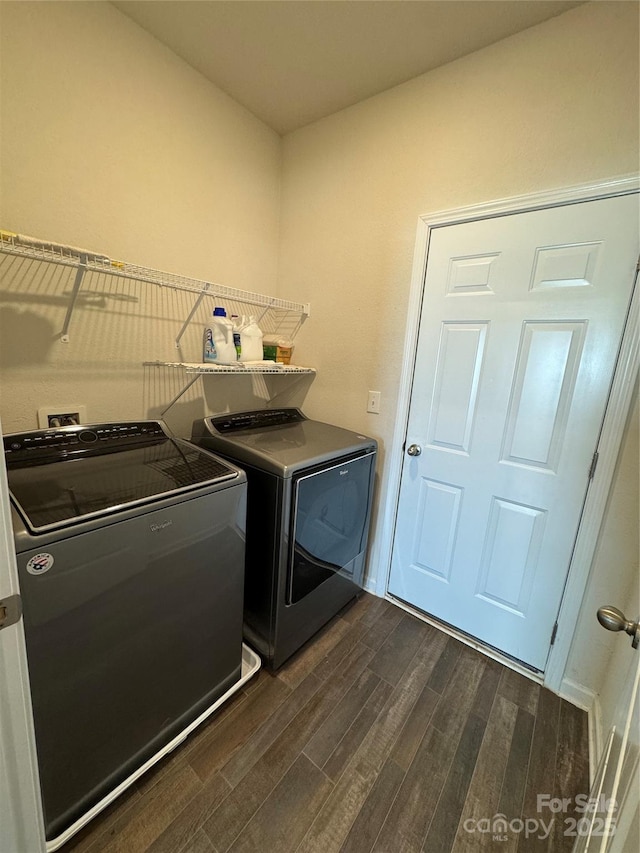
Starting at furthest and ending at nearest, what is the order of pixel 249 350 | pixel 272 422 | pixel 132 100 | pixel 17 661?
pixel 272 422
pixel 249 350
pixel 132 100
pixel 17 661

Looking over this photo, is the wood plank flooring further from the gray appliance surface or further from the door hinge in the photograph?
the door hinge

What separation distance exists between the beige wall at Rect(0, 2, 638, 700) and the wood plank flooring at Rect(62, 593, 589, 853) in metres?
0.42

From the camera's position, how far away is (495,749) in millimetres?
1305

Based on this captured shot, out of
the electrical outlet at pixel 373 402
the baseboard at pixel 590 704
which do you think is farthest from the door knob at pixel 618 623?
the electrical outlet at pixel 373 402

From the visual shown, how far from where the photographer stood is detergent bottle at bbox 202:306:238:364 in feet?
5.52

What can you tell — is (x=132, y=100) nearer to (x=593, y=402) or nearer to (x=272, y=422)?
(x=272, y=422)

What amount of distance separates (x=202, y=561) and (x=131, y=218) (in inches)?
58.2

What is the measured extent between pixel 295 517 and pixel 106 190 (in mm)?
1561

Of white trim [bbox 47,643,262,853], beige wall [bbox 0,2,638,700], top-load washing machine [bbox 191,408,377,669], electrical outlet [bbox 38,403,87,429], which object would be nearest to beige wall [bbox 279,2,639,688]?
beige wall [bbox 0,2,638,700]

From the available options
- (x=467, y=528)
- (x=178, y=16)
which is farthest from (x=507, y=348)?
(x=178, y=16)

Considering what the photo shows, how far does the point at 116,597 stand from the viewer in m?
0.98

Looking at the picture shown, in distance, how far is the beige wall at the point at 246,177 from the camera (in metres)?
1.25

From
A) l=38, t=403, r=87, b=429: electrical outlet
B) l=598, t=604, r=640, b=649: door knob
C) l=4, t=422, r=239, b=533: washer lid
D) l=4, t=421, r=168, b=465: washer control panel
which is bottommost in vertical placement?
l=598, t=604, r=640, b=649: door knob

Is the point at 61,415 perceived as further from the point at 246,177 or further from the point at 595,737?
the point at 595,737
